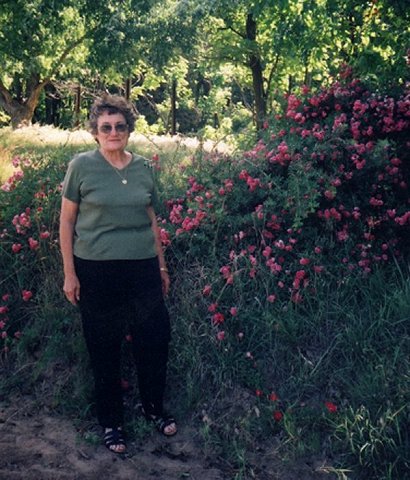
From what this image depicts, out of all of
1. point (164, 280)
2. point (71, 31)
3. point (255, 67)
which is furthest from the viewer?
point (71, 31)

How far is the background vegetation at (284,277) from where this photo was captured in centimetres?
378

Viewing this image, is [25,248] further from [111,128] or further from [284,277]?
[284,277]

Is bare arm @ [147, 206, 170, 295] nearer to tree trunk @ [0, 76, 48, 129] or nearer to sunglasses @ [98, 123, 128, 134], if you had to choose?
sunglasses @ [98, 123, 128, 134]

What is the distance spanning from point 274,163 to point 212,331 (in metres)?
1.73

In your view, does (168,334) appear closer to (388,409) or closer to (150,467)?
(150,467)

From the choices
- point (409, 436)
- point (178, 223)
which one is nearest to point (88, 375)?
point (178, 223)

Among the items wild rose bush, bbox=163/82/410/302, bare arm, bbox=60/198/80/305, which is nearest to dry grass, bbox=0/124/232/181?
wild rose bush, bbox=163/82/410/302

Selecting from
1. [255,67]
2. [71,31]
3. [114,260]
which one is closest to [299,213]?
[114,260]

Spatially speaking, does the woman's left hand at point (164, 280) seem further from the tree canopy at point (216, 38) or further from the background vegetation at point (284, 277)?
the tree canopy at point (216, 38)

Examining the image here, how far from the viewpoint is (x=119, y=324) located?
3.78 m

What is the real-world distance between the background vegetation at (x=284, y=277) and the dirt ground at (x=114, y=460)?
90 mm

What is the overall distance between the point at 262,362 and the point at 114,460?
1207 millimetres

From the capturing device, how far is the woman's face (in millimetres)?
3594

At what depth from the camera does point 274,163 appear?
5.26 meters
